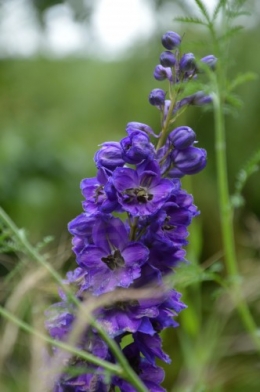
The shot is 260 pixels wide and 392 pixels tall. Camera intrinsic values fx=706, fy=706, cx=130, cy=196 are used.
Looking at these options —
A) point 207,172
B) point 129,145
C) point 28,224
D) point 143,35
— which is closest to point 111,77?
point 143,35

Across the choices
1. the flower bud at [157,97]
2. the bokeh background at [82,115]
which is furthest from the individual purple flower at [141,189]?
the bokeh background at [82,115]

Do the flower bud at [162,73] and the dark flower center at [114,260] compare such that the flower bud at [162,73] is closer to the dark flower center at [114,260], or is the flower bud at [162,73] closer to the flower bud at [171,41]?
the flower bud at [171,41]

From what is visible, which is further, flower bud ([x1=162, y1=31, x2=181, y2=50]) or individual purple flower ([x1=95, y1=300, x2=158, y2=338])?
flower bud ([x1=162, y1=31, x2=181, y2=50])

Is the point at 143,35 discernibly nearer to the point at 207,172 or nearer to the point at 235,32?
the point at 207,172

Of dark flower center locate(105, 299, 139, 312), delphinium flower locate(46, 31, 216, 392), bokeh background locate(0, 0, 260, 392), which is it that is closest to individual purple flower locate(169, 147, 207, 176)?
delphinium flower locate(46, 31, 216, 392)

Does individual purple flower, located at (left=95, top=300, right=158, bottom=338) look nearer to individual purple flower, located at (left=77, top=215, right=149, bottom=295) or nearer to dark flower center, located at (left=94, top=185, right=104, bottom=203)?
individual purple flower, located at (left=77, top=215, right=149, bottom=295)

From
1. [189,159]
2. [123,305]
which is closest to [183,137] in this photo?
[189,159]

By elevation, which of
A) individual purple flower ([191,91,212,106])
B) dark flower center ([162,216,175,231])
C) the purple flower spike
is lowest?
dark flower center ([162,216,175,231])
